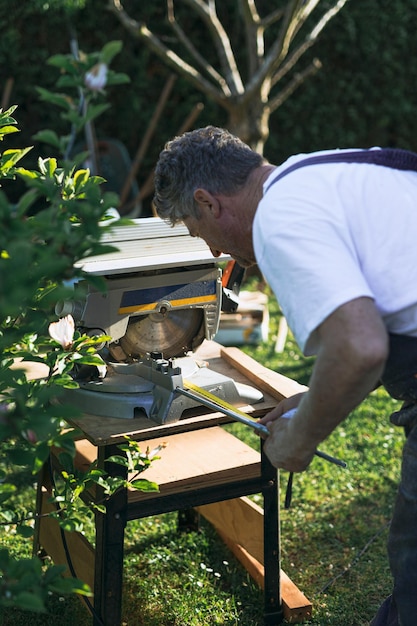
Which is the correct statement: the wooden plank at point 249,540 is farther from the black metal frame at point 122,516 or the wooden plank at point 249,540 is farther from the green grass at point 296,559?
Answer: the black metal frame at point 122,516

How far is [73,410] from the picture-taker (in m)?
1.63

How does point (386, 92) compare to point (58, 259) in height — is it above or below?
below

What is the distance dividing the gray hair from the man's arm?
51 centimetres

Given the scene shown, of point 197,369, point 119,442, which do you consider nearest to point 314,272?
point 119,442

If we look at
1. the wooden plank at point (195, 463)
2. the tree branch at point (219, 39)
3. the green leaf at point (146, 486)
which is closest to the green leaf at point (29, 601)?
the green leaf at point (146, 486)

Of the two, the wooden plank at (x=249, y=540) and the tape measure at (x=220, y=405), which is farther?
the wooden plank at (x=249, y=540)

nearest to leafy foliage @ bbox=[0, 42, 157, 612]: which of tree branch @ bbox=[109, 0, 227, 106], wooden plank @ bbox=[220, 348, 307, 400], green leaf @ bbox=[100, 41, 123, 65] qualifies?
green leaf @ bbox=[100, 41, 123, 65]

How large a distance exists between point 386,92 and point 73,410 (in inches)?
313

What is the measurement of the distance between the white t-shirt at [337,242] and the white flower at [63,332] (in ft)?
2.14

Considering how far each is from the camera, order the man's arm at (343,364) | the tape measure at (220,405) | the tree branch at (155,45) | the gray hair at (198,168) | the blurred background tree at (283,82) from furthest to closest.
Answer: the blurred background tree at (283,82) → the tree branch at (155,45) → the tape measure at (220,405) → the gray hair at (198,168) → the man's arm at (343,364)

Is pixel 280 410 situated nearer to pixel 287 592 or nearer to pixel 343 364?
pixel 343 364

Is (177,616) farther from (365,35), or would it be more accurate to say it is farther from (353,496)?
(365,35)

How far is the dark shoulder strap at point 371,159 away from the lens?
6.24 ft

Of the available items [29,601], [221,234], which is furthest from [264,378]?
[29,601]
